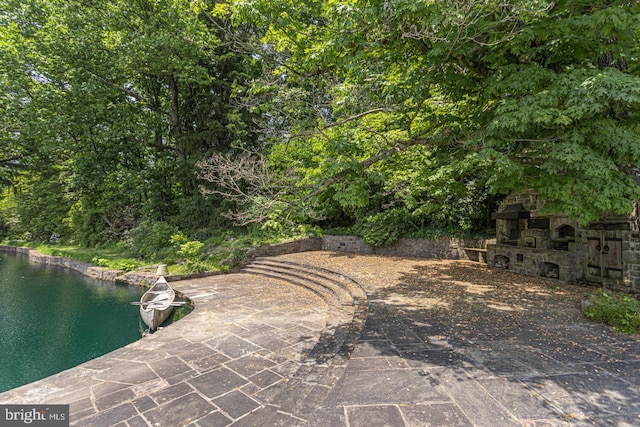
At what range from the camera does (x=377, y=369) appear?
3.27 meters

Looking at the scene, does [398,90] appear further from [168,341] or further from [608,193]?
[168,341]

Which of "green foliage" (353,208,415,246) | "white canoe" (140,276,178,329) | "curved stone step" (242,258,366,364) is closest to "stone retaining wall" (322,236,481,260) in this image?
"green foliage" (353,208,415,246)

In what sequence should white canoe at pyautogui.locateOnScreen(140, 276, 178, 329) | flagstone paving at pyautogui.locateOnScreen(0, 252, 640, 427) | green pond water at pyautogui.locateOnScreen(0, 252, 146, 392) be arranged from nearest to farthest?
flagstone paving at pyautogui.locateOnScreen(0, 252, 640, 427), green pond water at pyautogui.locateOnScreen(0, 252, 146, 392), white canoe at pyautogui.locateOnScreen(140, 276, 178, 329)

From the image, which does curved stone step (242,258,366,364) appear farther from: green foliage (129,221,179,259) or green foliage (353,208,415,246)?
green foliage (129,221,179,259)

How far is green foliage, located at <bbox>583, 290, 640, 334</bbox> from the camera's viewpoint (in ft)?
13.6

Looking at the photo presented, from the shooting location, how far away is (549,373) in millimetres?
3076

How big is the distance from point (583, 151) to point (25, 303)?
14496 mm

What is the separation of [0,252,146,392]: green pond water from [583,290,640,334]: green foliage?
8.73 meters

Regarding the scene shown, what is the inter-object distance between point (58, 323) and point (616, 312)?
38.5 feet

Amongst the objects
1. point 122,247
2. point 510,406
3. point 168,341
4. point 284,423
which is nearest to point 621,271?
point 510,406

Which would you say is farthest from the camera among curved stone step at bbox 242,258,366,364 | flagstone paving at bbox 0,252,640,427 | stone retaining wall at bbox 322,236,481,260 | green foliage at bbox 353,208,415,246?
green foliage at bbox 353,208,415,246

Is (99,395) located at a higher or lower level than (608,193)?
lower

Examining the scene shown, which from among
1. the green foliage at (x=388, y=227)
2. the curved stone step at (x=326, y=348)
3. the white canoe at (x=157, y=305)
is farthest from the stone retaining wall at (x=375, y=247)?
the white canoe at (x=157, y=305)

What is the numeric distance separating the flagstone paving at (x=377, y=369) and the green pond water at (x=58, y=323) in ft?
6.20
